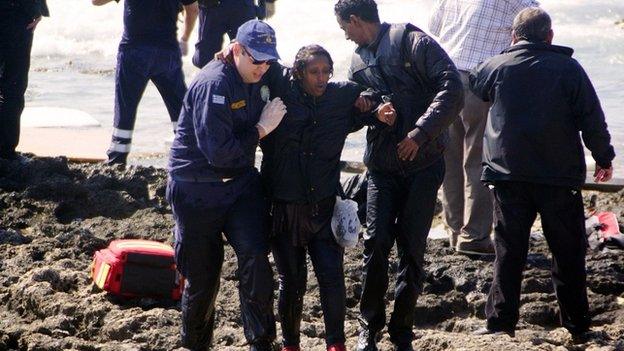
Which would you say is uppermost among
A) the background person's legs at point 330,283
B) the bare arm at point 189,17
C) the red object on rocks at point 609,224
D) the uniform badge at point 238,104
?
the bare arm at point 189,17

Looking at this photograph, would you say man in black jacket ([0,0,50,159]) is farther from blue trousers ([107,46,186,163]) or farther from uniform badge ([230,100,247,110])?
uniform badge ([230,100,247,110])

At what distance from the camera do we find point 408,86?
693 cm

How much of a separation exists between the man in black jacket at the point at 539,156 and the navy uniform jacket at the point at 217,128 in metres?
1.43

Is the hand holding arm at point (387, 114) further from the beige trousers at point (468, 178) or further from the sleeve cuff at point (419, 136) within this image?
the beige trousers at point (468, 178)

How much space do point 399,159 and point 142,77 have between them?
4237 millimetres

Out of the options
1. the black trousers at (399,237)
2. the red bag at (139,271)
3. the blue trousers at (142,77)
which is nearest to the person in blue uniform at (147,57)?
the blue trousers at (142,77)

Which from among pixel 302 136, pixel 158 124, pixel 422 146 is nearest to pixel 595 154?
pixel 422 146

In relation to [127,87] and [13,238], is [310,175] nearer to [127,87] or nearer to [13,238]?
[13,238]

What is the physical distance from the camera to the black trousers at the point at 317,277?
21.9ft

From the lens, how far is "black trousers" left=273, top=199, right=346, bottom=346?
6660 millimetres

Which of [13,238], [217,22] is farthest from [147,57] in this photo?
[13,238]

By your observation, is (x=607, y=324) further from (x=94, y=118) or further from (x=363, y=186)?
(x=94, y=118)

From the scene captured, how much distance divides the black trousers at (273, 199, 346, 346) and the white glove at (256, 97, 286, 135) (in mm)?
514

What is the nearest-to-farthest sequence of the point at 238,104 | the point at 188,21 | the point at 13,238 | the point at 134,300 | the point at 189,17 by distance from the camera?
the point at 238,104 → the point at 134,300 → the point at 13,238 → the point at 189,17 → the point at 188,21
